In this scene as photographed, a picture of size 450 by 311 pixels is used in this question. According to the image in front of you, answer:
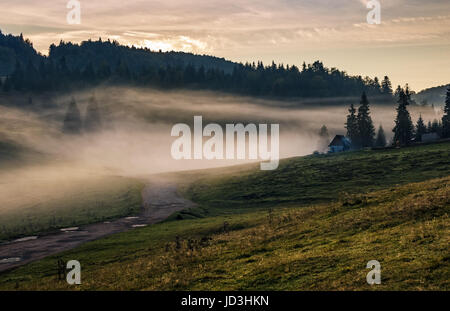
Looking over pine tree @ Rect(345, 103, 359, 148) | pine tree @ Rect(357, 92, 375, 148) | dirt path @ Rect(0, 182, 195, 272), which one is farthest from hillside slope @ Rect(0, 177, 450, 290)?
pine tree @ Rect(345, 103, 359, 148)

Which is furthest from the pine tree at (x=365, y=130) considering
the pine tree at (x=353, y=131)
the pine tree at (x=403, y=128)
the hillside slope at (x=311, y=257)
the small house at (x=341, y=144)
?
the hillside slope at (x=311, y=257)

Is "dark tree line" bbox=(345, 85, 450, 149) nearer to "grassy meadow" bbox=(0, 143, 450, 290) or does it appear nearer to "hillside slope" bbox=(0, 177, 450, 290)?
"grassy meadow" bbox=(0, 143, 450, 290)

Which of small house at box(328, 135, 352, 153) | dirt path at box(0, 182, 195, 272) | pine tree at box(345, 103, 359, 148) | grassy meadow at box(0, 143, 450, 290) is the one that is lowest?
dirt path at box(0, 182, 195, 272)

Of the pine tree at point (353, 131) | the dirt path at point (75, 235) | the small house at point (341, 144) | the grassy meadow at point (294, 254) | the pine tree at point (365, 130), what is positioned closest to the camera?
the grassy meadow at point (294, 254)

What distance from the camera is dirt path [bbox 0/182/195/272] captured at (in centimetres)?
5047

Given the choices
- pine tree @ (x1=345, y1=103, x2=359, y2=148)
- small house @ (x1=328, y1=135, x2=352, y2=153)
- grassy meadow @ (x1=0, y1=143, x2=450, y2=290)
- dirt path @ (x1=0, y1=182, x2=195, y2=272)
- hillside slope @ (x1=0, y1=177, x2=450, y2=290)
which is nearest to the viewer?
hillside slope @ (x1=0, y1=177, x2=450, y2=290)

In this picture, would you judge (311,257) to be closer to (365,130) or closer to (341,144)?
(341,144)

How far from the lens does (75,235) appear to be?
63812 mm

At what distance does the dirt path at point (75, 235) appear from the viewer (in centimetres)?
5047

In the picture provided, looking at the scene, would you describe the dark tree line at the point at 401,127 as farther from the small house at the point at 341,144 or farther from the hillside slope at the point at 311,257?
the hillside slope at the point at 311,257

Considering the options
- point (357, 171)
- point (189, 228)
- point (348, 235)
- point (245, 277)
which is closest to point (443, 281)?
point (245, 277)

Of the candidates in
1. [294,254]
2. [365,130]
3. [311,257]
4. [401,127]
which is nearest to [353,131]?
[365,130]

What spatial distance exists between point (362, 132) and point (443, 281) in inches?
6119

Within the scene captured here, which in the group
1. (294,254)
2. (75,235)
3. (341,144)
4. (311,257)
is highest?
(341,144)
